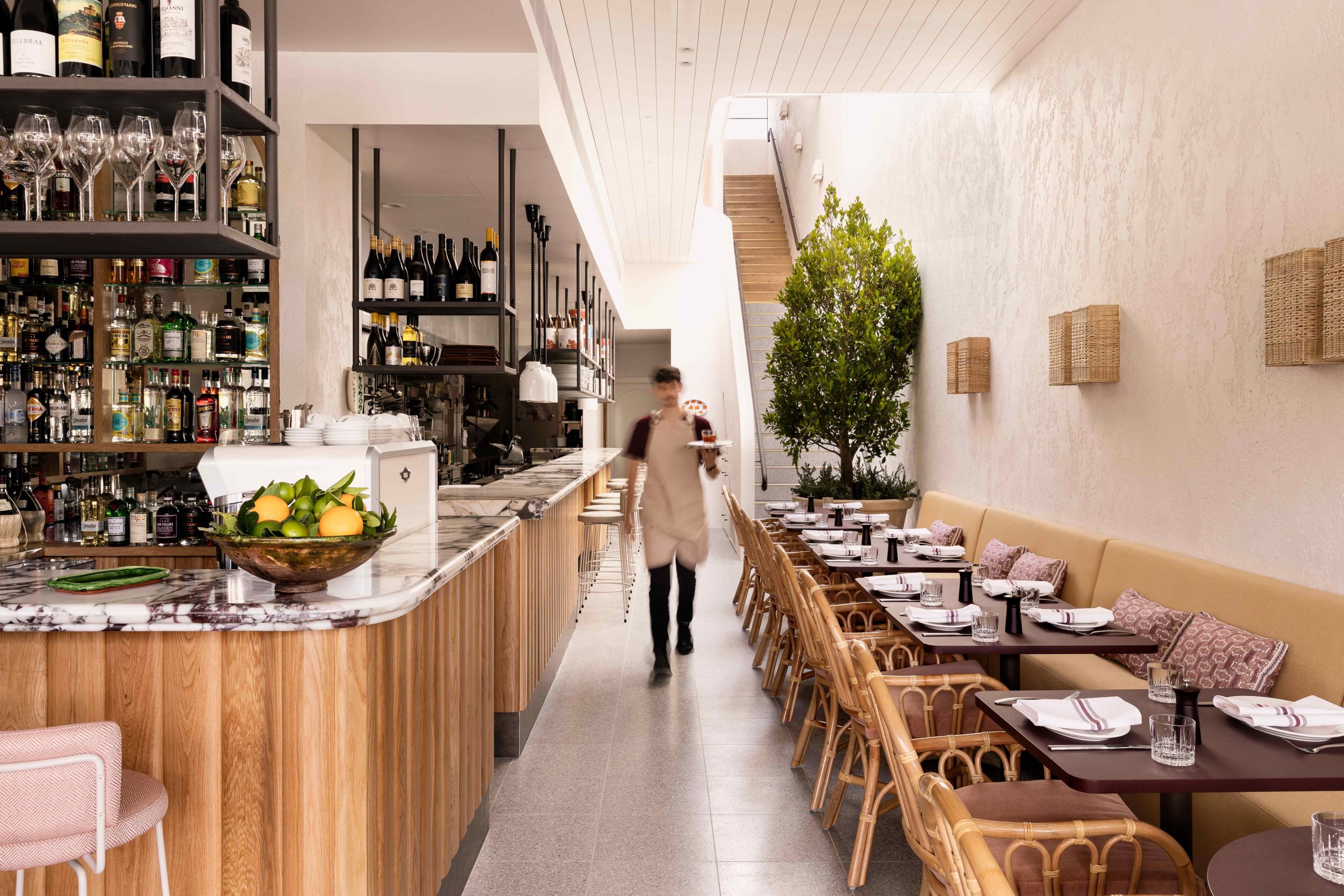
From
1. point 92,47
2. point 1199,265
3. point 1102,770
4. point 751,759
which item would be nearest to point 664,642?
point 751,759

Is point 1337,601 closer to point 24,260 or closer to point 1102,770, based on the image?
point 1102,770

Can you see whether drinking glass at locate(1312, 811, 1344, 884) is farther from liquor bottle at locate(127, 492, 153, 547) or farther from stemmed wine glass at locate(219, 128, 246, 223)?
liquor bottle at locate(127, 492, 153, 547)

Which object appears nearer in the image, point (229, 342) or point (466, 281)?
point (229, 342)

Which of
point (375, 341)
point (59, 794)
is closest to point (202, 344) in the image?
point (375, 341)

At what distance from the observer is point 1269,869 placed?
1.66 metres

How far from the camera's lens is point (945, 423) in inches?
295

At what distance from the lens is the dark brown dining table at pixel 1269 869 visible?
1.57 metres

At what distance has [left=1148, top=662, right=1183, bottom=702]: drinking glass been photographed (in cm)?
257

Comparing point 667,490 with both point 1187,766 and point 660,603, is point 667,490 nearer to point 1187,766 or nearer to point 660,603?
point 660,603

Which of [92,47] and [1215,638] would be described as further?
[1215,638]

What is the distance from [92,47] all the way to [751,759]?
3473 mm

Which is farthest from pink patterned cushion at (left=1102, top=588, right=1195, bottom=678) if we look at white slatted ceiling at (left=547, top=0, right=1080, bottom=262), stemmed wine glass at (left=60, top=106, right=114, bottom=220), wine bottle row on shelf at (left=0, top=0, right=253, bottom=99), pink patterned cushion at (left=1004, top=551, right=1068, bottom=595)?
stemmed wine glass at (left=60, top=106, right=114, bottom=220)

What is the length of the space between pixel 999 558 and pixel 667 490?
74.8 inches

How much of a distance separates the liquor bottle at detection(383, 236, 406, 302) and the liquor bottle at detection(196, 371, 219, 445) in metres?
0.99
